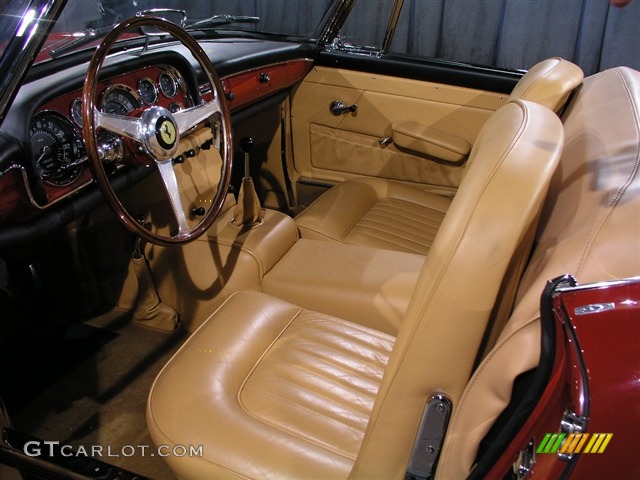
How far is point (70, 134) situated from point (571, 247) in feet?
3.49

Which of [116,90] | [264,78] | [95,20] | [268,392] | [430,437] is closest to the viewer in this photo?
[430,437]

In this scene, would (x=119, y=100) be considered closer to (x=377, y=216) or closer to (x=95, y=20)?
(x=95, y=20)

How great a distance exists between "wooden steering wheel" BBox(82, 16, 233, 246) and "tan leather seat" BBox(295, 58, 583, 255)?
459 mm

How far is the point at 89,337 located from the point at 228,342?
886 mm

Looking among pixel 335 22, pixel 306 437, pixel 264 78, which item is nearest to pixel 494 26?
pixel 335 22

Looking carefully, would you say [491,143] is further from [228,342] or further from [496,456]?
[228,342]

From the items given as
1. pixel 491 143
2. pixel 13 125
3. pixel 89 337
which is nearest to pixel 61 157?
pixel 13 125

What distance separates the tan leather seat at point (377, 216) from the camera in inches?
68.6

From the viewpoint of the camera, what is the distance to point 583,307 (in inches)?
22.3

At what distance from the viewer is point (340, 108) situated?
2.26 meters

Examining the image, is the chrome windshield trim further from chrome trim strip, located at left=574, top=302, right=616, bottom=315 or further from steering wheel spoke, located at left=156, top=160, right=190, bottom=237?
chrome trim strip, located at left=574, top=302, right=616, bottom=315

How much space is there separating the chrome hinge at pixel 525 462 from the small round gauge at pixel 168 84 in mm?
1274

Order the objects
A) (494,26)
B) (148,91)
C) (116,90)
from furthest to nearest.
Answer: (494,26)
(148,91)
(116,90)

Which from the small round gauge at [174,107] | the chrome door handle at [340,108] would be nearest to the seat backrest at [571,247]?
the small round gauge at [174,107]
